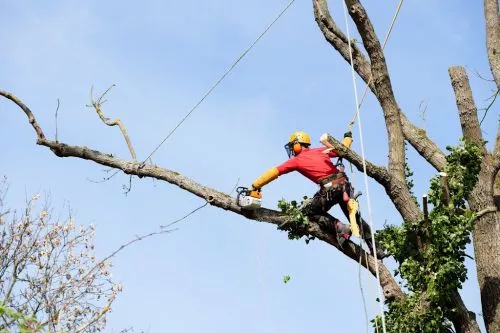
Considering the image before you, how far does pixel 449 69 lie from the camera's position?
9.05 meters

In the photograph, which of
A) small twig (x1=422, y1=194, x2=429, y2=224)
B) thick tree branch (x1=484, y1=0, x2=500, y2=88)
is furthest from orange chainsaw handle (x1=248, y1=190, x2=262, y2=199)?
thick tree branch (x1=484, y1=0, x2=500, y2=88)

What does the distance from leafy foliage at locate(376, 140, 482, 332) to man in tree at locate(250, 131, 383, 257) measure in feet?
1.02

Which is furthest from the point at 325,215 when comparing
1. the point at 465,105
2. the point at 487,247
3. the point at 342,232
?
the point at 465,105

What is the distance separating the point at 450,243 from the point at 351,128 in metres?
1.62

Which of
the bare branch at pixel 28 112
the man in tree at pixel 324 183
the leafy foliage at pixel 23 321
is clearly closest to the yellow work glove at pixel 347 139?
the man in tree at pixel 324 183

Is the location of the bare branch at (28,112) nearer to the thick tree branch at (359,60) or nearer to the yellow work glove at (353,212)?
the yellow work glove at (353,212)

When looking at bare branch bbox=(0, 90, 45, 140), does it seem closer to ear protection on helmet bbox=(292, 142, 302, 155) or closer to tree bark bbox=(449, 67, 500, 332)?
ear protection on helmet bbox=(292, 142, 302, 155)

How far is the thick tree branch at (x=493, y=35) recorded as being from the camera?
30.6 ft

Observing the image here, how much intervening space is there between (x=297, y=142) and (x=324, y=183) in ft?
1.90

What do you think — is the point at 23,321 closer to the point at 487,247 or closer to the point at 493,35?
the point at 487,247

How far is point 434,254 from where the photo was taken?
7.09 m

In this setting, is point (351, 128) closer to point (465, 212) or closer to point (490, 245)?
point (465, 212)

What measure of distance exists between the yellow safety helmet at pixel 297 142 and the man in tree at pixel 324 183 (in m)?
0.03

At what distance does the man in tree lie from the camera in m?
7.16
